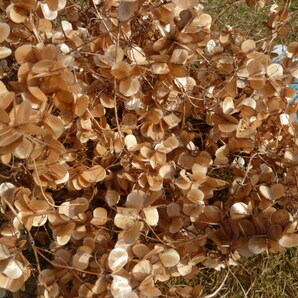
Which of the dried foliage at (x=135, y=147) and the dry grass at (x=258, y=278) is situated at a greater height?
the dried foliage at (x=135, y=147)

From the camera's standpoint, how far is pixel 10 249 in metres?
0.88

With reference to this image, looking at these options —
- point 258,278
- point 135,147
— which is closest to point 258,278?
point 258,278

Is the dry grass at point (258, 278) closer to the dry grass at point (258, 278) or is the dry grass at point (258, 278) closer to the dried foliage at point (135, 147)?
the dry grass at point (258, 278)

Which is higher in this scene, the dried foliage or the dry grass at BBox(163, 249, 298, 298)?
the dried foliage

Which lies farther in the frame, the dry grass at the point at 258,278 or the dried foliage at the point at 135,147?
the dry grass at the point at 258,278

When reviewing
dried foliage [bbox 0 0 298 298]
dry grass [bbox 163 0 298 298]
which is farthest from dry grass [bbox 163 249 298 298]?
dried foliage [bbox 0 0 298 298]

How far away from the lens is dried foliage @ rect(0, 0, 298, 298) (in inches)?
33.5

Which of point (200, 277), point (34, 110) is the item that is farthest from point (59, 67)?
point (200, 277)

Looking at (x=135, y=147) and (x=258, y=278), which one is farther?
(x=258, y=278)

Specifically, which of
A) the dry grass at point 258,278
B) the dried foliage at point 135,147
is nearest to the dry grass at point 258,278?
the dry grass at point 258,278

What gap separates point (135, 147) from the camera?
99 centimetres

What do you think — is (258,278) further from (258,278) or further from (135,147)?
(135,147)

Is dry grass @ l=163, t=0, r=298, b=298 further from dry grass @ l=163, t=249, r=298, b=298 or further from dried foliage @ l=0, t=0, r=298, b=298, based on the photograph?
dried foliage @ l=0, t=0, r=298, b=298

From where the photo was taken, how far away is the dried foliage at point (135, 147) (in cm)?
85
